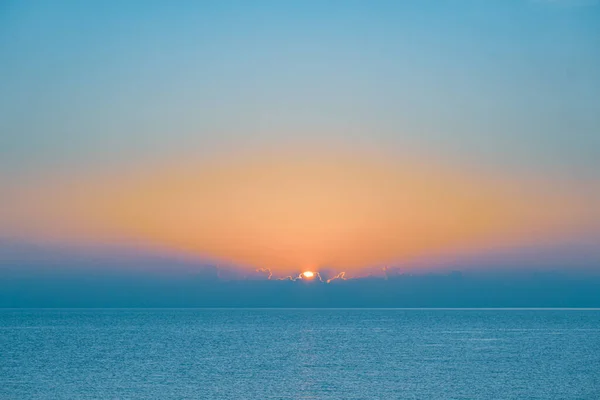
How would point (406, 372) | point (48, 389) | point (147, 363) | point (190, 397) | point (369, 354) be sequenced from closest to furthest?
point (190, 397) < point (48, 389) < point (406, 372) < point (147, 363) < point (369, 354)

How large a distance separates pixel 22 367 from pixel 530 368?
204 ft

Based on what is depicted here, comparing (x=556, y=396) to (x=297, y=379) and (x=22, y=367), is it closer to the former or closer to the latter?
(x=297, y=379)

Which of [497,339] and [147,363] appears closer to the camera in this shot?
[147,363]

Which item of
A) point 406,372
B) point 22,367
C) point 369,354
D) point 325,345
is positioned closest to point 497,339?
point 325,345

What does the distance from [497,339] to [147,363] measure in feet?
258

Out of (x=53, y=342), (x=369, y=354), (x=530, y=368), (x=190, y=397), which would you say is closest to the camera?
(x=190, y=397)

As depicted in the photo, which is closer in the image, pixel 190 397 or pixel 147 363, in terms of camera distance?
pixel 190 397

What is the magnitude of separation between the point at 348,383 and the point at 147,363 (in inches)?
1329

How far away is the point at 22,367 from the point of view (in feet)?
295

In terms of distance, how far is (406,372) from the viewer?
8244 centimetres

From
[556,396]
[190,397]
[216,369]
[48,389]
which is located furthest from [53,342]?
[556,396]

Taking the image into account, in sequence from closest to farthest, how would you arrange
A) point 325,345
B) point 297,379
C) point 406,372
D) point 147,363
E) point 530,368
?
point 297,379 < point 406,372 < point 530,368 < point 147,363 < point 325,345

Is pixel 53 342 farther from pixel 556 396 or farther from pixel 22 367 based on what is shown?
pixel 556 396

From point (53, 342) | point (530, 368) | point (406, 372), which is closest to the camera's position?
point (406, 372)
